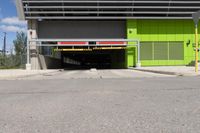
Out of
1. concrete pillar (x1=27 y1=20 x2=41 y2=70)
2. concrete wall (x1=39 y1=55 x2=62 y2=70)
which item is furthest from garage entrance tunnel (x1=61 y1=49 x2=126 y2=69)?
concrete pillar (x1=27 y1=20 x2=41 y2=70)

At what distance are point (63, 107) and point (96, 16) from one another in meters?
36.2

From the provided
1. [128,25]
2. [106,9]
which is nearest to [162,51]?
[128,25]

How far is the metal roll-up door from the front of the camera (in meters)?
45.2

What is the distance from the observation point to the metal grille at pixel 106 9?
41.2 meters

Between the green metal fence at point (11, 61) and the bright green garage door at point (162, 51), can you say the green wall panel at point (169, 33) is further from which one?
the green metal fence at point (11, 61)

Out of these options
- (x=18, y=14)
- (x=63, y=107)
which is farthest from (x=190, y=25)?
(x=63, y=107)

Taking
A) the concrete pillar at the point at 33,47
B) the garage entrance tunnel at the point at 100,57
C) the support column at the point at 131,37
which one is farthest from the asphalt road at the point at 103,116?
the garage entrance tunnel at the point at 100,57

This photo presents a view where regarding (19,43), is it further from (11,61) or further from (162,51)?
(162,51)

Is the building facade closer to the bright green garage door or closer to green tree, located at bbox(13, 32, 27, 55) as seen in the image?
the bright green garage door

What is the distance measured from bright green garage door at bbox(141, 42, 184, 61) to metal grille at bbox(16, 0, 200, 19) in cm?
388

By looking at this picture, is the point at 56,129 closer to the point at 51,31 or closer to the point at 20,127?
the point at 20,127

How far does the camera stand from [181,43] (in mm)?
45469

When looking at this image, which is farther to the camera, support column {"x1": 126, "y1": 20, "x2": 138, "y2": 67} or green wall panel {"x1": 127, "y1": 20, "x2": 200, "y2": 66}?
green wall panel {"x1": 127, "y1": 20, "x2": 200, "y2": 66}

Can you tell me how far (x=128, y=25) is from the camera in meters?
44.4
